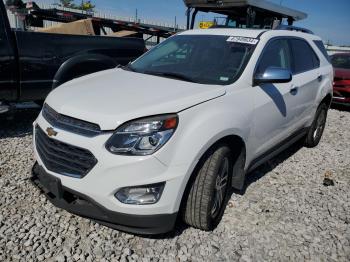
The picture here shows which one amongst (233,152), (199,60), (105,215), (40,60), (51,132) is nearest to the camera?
(105,215)

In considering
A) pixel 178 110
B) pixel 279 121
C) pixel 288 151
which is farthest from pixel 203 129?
pixel 288 151

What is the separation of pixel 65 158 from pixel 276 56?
259cm

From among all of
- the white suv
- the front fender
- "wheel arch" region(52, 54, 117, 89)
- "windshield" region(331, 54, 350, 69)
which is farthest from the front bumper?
"windshield" region(331, 54, 350, 69)

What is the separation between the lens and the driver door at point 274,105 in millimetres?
3490

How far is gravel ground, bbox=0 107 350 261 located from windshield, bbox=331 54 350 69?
6.94 meters

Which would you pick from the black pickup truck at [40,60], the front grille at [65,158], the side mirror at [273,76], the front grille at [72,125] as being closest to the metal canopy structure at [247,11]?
the black pickup truck at [40,60]

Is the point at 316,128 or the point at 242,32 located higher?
the point at 242,32

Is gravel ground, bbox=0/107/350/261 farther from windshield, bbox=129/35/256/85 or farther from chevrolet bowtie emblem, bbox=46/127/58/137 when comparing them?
windshield, bbox=129/35/256/85

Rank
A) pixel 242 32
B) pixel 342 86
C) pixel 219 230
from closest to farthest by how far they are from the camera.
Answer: pixel 219 230 < pixel 242 32 < pixel 342 86

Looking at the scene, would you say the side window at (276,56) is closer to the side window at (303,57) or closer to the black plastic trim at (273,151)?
the side window at (303,57)

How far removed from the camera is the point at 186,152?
2.57m

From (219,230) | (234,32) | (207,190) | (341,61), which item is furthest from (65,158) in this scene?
(341,61)

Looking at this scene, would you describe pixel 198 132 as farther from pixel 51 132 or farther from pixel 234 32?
pixel 234 32

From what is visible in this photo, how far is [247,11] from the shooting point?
358 inches
